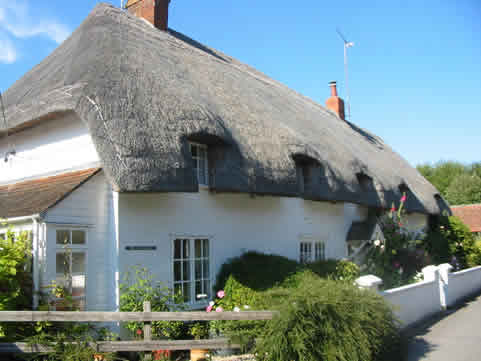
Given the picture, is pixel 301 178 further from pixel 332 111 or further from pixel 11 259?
pixel 332 111

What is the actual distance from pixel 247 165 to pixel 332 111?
14828mm

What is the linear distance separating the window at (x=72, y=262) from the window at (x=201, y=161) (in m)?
2.73

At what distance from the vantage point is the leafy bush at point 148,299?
24.4 ft

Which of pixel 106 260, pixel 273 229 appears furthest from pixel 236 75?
pixel 106 260

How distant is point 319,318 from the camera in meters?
5.92

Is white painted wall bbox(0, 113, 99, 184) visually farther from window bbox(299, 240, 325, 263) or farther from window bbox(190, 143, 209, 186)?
window bbox(299, 240, 325, 263)

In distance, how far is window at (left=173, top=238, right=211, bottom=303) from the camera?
28.9 ft

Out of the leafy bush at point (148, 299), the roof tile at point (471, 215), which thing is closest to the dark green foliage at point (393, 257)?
the leafy bush at point (148, 299)

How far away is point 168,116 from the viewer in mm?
8250

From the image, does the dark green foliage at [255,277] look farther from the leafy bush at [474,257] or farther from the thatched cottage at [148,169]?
the leafy bush at [474,257]

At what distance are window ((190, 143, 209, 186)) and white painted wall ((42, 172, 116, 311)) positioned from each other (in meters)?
2.07

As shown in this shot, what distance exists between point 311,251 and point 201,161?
4803mm

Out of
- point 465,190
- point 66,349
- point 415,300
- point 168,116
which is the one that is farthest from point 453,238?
point 465,190

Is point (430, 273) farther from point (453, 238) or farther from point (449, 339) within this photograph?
point (453, 238)
